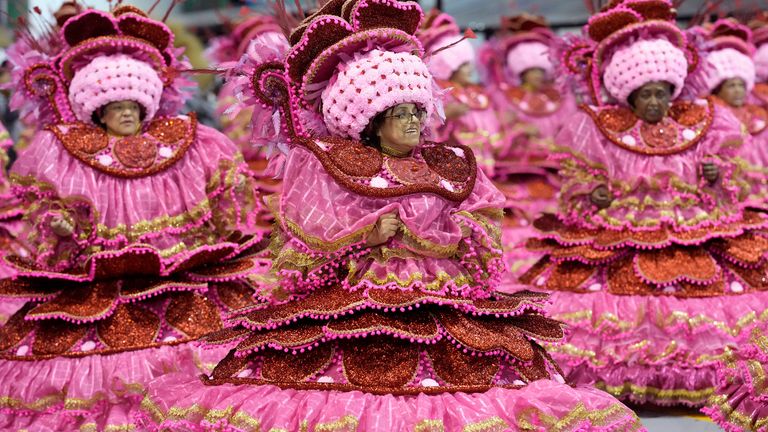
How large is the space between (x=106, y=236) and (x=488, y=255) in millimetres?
2041

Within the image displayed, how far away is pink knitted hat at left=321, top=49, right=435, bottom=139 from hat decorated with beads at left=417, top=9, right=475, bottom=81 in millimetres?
4395

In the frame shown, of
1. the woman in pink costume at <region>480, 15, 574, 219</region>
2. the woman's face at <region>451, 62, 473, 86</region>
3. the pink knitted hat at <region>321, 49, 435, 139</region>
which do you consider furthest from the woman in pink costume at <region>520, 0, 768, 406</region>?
the woman in pink costume at <region>480, 15, 574, 219</region>

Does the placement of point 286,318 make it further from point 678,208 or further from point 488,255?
point 678,208

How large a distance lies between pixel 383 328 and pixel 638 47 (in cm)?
276

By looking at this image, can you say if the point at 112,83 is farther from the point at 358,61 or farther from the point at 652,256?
the point at 652,256

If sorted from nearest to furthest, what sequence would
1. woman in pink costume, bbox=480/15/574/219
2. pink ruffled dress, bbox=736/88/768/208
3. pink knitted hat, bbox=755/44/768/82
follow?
pink ruffled dress, bbox=736/88/768/208 < pink knitted hat, bbox=755/44/768/82 < woman in pink costume, bbox=480/15/574/219

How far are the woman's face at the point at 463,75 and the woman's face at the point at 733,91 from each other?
7.26 feet

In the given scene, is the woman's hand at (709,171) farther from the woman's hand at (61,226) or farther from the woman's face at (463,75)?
the woman's face at (463,75)

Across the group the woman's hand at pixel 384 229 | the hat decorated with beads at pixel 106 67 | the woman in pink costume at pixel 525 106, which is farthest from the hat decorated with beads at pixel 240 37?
the woman's hand at pixel 384 229

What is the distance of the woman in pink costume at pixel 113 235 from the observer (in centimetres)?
478

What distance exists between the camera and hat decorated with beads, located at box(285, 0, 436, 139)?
3852mm

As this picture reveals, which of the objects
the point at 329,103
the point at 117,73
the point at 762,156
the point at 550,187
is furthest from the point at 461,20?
the point at 329,103

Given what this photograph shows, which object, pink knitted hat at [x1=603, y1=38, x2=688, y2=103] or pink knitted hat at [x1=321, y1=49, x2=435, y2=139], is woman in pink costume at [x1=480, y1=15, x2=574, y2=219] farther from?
pink knitted hat at [x1=321, y1=49, x2=435, y2=139]

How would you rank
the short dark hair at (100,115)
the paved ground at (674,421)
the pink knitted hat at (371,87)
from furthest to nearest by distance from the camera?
the short dark hair at (100,115), the paved ground at (674,421), the pink knitted hat at (371,87)
